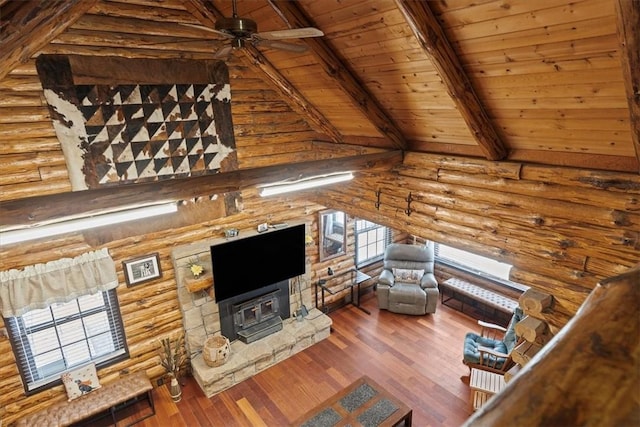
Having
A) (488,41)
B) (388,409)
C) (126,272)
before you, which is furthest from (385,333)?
(488,41)

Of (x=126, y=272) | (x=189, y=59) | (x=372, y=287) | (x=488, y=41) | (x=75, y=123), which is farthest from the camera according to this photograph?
(x=372, y=287)

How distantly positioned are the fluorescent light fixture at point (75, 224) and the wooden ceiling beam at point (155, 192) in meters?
0.10

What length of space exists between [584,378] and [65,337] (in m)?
6.61

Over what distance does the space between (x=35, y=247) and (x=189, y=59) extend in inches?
125

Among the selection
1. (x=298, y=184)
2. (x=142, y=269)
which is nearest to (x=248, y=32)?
(x=298, y=184)

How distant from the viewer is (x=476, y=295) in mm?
7789

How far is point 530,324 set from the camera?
4.11 meters

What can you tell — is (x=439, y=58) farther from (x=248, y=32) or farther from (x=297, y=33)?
(x=248, y=32)

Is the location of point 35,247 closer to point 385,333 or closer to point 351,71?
point 351,71

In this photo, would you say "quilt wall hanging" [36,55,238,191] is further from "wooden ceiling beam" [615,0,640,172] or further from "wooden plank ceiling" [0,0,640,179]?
"wooden ceiling beam" [615,0,640,172]

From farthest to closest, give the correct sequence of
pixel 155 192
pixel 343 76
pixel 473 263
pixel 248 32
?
pixel 473 263, pixel 343 76, pixel 155 192, pixel 248 32

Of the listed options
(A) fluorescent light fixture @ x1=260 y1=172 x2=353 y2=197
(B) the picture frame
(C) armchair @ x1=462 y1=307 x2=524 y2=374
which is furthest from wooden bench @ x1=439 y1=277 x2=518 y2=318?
(B) the picture frame

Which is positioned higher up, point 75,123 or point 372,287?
point 75,123

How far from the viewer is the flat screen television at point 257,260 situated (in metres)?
6.07
